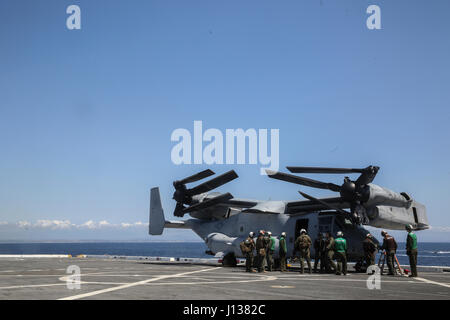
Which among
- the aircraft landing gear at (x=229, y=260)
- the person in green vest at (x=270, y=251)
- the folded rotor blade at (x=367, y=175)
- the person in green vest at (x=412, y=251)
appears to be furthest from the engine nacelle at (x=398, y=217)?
the aircraft landing gear at (x=229, y=260)

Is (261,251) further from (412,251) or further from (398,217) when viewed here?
(412,251)

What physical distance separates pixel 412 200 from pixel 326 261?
492 cm

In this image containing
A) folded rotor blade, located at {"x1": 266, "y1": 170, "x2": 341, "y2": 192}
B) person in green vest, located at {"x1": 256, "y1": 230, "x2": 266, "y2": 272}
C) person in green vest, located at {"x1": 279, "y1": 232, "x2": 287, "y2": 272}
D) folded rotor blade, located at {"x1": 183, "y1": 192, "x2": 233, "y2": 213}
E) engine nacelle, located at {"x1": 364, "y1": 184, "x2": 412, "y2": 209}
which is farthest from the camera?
folded rotor blade, located at {"x1": 183, "y1": 192, "x2": 233, "y2": 213}

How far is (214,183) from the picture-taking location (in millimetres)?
25016

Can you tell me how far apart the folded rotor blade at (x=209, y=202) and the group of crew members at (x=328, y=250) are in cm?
393

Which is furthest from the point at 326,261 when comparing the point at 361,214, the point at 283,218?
the point at 283,218

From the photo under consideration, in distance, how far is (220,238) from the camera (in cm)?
2547

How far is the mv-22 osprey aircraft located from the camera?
764 inches

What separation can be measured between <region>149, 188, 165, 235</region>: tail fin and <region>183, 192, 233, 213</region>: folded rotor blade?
2.49m

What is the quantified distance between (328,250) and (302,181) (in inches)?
144

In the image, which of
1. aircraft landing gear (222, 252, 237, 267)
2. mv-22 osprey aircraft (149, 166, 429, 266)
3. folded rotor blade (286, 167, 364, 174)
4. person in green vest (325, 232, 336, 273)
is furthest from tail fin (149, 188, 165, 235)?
person in green vest (325, 232, 336, 273)

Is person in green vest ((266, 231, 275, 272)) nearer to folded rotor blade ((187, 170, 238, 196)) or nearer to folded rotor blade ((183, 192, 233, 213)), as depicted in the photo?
folded rotor blade ((187, 170, 238, 196))
